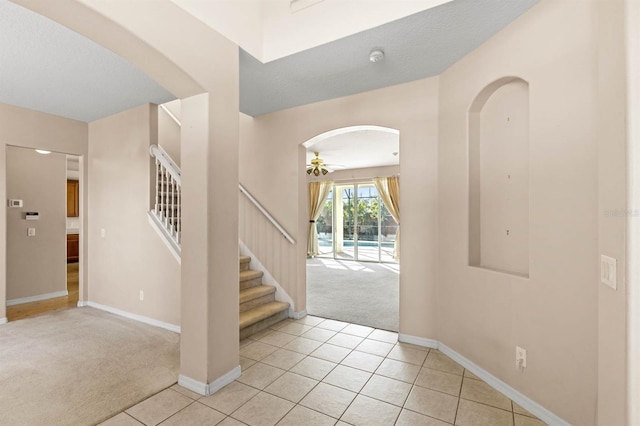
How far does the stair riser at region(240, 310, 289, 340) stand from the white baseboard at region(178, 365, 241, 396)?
781mm

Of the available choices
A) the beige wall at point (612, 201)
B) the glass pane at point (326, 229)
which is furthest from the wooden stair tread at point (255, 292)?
the glass pane at point (326, 229)

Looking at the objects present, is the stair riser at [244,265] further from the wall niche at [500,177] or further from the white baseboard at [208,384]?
the wall niche at [500,177]

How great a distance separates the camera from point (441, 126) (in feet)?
9.36

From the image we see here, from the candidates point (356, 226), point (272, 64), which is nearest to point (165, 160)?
point (272, 64)

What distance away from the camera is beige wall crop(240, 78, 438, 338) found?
2.96 metres

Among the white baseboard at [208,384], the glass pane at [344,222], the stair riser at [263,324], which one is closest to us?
the white baseboard at [208,384]

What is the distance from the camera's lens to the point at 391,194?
8133 mm

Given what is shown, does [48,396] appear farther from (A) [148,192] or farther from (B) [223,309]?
(A) [148,192]

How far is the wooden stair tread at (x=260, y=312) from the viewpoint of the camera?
3188 millimetres

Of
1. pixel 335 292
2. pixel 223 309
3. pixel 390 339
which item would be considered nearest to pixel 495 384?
pixel 390 339

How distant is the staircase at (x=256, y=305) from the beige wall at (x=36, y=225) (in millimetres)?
3397

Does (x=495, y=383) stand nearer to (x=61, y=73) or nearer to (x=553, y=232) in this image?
(x=553, y=232)

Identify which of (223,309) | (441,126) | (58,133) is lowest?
(223,309)

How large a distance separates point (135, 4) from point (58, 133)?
3.56 m
